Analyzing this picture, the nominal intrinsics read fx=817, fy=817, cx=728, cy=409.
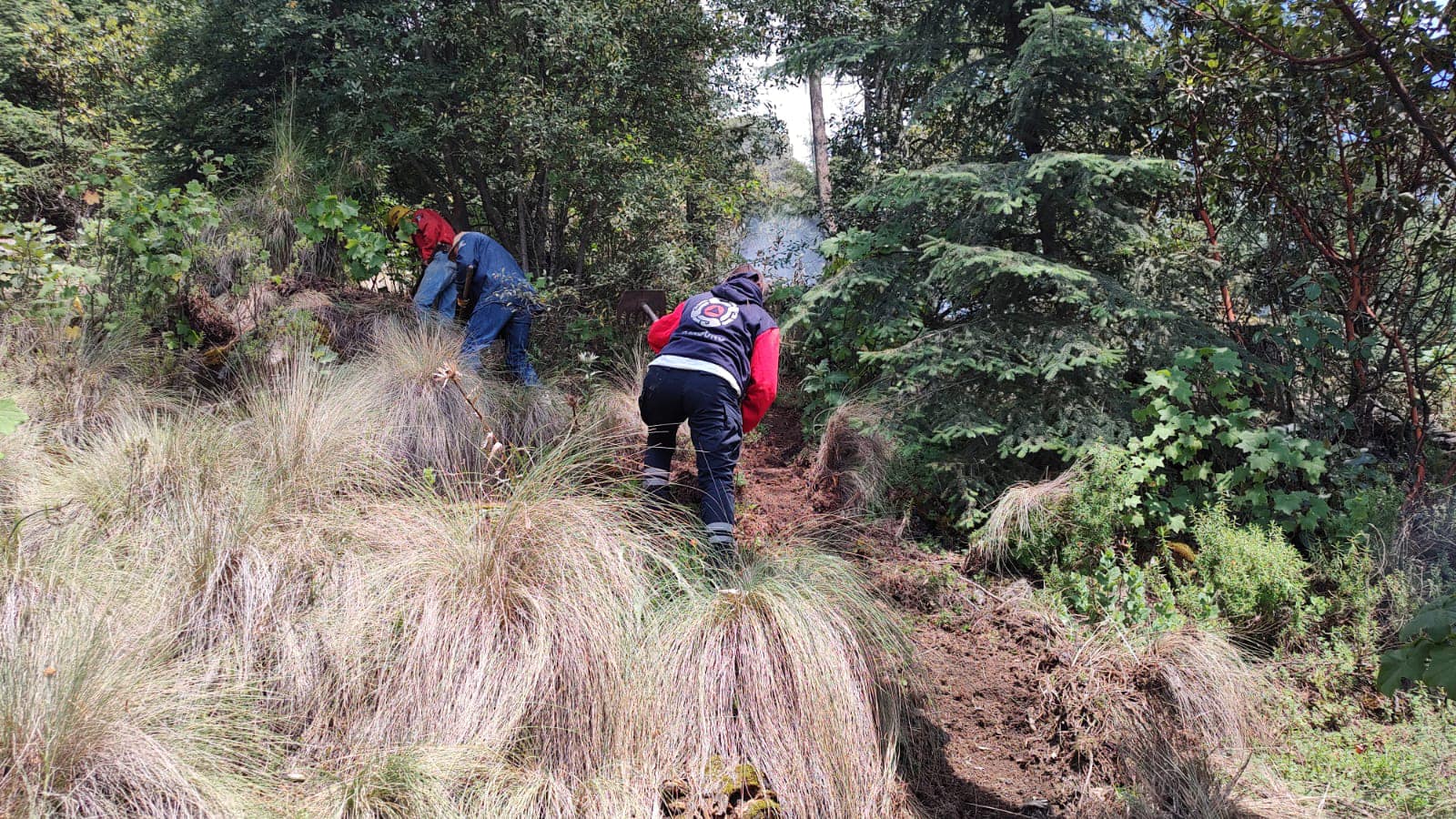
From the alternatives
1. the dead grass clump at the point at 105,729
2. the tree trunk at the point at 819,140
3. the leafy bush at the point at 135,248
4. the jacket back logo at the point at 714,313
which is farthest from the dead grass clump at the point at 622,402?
the tree trunk at the point at 819,140

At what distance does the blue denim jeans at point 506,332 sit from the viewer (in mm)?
5594

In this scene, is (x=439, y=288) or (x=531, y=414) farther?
(x=439, y=288)

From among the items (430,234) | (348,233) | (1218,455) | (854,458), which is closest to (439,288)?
(430,234)

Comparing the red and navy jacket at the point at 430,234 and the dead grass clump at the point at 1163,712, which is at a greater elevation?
the red and navy jacket at the point at 430,234

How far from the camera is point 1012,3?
514 cm

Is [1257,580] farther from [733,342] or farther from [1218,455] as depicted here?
[733,342]

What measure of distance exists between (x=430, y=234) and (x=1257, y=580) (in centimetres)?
567

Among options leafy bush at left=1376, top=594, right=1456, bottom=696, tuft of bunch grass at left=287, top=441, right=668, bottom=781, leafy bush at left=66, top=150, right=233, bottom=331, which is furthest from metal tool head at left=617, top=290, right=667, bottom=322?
leafy bush at left=1376, top=594, right=1456, bottom=696

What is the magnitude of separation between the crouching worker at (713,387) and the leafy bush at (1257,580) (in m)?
2.48

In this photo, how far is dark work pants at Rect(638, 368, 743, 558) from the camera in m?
3.91

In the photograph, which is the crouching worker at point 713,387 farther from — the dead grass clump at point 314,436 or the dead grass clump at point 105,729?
the dead grass clump at point 105,729

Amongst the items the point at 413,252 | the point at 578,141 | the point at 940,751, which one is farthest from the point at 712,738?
the point at 413,252

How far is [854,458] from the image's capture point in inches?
220

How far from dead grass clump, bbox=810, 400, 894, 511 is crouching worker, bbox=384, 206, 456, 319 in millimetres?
2846
